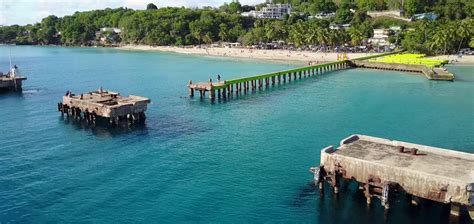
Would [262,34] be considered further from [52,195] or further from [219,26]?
[52,195]

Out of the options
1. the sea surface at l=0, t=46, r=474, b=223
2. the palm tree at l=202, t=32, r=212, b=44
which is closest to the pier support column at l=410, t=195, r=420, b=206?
the sea surface at l=0, t=46, r=474, b=223

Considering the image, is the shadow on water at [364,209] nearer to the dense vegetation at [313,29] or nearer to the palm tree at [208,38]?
the dense vegetation at [313,29]

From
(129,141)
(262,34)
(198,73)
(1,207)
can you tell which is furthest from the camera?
(262,34)

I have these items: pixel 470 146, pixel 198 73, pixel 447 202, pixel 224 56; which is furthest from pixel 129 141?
pixel 224 56

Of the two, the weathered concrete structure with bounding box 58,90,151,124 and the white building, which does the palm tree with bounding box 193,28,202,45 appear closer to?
the white building

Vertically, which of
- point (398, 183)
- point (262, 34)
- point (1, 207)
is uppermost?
point (262, 34)

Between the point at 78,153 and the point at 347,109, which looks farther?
the point at 347,109
